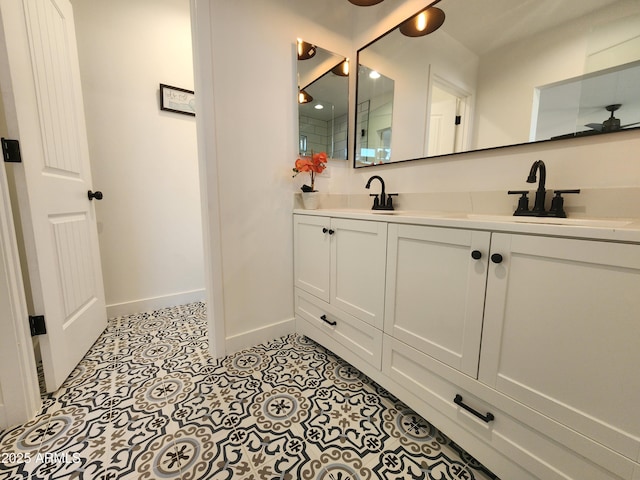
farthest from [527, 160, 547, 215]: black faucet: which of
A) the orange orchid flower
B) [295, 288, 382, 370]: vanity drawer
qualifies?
the orange orchid flower

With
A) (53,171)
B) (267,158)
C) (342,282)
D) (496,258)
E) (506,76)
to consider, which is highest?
(506,76)

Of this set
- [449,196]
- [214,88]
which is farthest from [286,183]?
[449,196]

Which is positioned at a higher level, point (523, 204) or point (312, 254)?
point (523, 204)

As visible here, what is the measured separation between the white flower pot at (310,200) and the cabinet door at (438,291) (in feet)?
2.46

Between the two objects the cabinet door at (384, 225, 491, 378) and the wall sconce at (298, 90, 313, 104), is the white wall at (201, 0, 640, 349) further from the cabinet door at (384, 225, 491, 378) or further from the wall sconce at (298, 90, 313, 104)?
the cabinet door at (384, 225, 491, 378)

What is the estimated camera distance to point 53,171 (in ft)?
4.23

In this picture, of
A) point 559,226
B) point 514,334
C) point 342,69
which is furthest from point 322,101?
point 514,334

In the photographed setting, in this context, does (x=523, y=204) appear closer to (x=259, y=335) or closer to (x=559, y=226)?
(x=559, y=226)

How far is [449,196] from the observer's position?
4.39 ft

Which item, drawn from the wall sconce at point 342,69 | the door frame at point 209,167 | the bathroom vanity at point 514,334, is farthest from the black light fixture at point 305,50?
the bathroom vanity at point 514,334

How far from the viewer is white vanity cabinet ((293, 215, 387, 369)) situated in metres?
1.17

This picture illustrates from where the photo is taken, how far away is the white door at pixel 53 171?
1.07m

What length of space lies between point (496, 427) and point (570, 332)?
0.41 metres

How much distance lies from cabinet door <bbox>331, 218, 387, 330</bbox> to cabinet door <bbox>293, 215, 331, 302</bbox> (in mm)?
67
